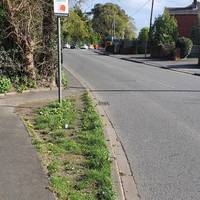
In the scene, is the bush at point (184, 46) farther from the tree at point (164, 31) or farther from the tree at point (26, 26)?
the tree at point (26, 26)

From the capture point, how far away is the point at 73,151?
7656mm

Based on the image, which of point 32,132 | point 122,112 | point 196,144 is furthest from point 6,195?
point 122,112

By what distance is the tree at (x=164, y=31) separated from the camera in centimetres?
5653

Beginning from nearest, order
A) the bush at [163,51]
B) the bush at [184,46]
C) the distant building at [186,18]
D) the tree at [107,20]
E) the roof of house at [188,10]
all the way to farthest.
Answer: the bush at [184,46], the bush at [163,51], the distant building at [186,18], the roof of house at [188,10], the tree at [107,20]

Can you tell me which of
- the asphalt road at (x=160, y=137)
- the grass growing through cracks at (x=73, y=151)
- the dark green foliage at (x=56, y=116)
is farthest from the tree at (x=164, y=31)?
the grass growing through cracks at (x=73, y=151)

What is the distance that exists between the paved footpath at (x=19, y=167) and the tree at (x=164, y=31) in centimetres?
4730

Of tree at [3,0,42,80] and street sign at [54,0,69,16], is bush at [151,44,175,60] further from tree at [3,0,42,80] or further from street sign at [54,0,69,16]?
street sign at [54,0,69,16]

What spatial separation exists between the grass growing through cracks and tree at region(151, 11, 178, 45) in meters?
45.7

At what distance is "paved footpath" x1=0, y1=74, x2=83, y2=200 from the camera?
5.58 meters

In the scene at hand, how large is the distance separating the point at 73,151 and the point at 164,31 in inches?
1995

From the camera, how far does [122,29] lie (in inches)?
4759

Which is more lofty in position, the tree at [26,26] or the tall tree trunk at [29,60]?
the tree at [26,26]

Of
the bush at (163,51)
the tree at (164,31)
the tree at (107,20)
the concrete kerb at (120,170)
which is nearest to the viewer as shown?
the concrete kerb at (120,170)

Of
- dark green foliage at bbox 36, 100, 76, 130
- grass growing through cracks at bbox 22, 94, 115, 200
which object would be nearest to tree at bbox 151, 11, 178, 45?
dark green foliage at bbox 36, 100, 76, 130
